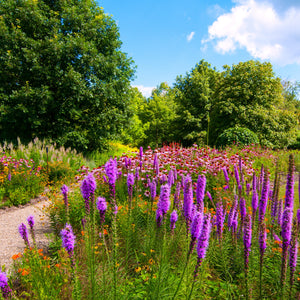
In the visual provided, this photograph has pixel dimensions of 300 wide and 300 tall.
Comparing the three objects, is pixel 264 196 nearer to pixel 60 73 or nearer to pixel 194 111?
pixel 60 73

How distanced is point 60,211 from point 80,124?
31.6 feet

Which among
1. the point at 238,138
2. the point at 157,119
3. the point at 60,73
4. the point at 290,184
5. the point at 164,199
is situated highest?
the point at 60,73

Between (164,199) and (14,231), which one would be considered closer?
(164,199)

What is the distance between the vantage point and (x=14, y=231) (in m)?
4.76

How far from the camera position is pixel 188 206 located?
1973 millimetres

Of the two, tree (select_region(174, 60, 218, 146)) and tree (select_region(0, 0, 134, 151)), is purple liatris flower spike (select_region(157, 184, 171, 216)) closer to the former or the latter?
tree (select_region(0, 0, 134, 151))

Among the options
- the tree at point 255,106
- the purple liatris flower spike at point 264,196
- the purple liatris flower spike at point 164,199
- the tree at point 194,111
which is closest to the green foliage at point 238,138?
the tree at point 255,106

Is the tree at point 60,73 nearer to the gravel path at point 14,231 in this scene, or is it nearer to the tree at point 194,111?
the gravel path at point 14,231

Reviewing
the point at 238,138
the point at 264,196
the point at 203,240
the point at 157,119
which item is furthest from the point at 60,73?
the point at 157,119

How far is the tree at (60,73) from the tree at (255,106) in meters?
10.3

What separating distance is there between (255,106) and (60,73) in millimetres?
16052

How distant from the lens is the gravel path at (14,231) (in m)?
3.83

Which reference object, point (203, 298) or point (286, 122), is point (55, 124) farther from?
point (286, 122)

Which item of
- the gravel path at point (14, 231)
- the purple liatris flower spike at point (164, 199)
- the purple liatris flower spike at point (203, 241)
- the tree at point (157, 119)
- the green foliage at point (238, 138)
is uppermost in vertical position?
the tree at point (157, 119)
